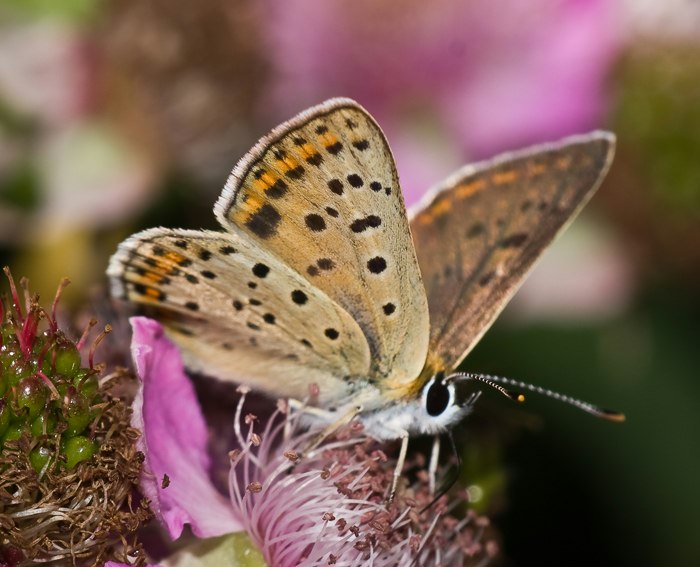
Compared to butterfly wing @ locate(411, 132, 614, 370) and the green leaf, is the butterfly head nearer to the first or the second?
butterfly wing @ locate(411, 132, 614, 370)

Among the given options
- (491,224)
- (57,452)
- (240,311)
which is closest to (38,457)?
(57,452)

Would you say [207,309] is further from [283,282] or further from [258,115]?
[258,115]

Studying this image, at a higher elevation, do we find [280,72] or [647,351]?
[280,72]

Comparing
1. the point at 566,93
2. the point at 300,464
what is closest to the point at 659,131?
the point at 566,93

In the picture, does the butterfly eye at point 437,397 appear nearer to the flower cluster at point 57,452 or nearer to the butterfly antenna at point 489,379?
the butterfly antenna at point 489,379

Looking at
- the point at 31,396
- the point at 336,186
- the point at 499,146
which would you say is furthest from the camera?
the point at 499,146

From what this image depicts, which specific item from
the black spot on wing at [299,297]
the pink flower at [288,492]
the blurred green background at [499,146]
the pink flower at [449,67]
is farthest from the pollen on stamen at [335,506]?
the pink flower at [449,67]

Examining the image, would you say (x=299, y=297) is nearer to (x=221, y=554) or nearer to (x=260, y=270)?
(x=260, y=270)
